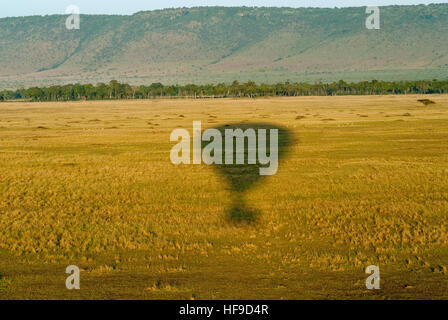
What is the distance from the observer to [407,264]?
12281mm

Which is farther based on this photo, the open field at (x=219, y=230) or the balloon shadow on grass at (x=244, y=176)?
the balloon shadow on grass at (x=244, y=176)

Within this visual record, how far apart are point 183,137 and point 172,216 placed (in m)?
29.9

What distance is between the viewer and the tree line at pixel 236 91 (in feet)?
547

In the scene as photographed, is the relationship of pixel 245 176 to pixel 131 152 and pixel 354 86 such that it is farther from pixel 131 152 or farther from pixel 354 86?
pixel 354 86

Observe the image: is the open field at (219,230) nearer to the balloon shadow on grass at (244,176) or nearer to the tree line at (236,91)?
the balloon shadow on grass at (244,176)

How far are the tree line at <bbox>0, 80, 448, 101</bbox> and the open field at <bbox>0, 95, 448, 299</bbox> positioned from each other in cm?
13986

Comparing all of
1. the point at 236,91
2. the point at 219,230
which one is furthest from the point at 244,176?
the point at 236,91

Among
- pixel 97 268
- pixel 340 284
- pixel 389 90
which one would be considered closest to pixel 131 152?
pixel 97 268

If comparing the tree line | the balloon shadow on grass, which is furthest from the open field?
the tree line

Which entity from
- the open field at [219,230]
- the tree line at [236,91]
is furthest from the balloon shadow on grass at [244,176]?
the tree line at [236,91]

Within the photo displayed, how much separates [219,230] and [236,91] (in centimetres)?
15585

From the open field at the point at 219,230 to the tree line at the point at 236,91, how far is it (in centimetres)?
13986

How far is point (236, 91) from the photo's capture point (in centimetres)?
16962
